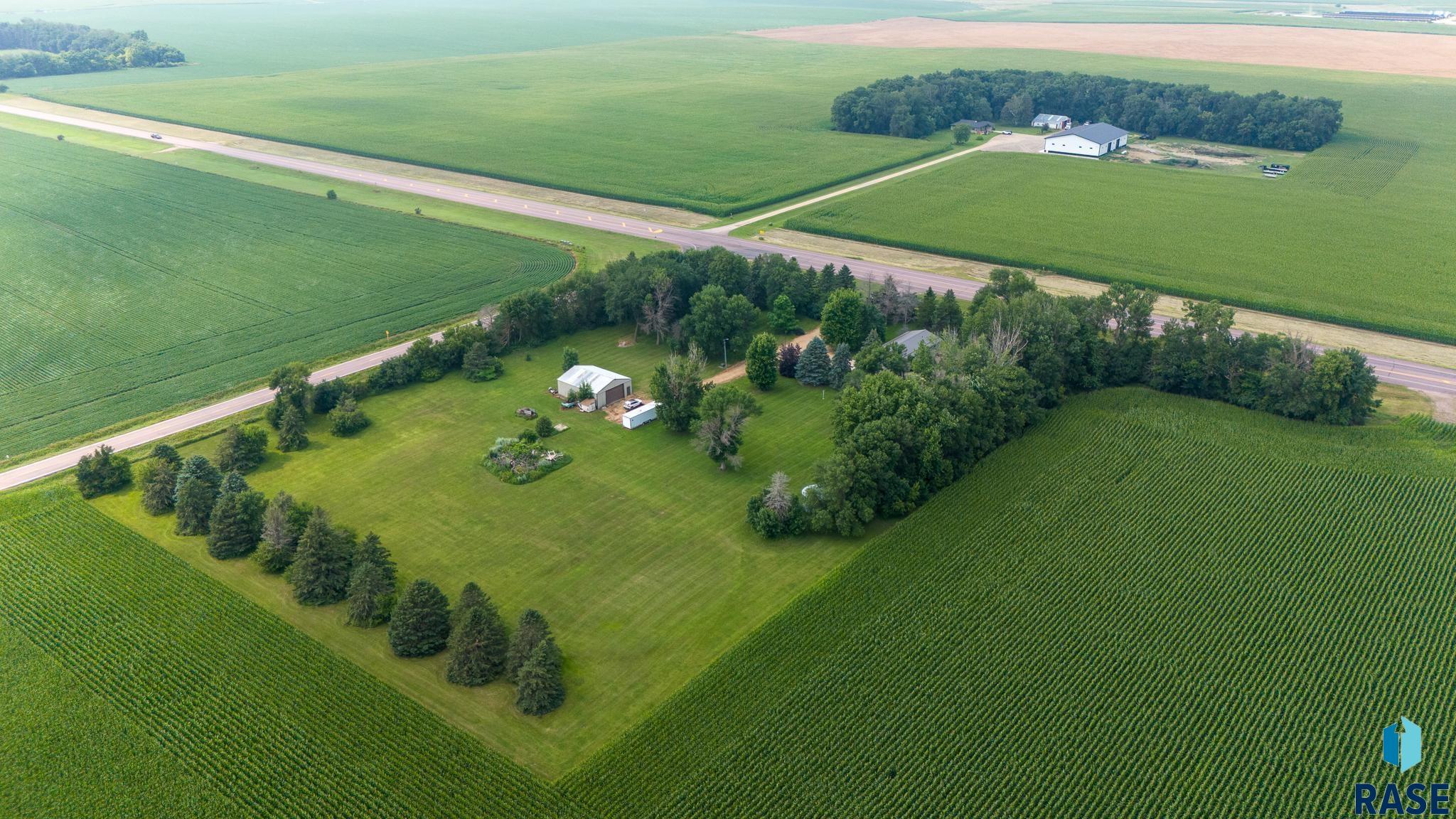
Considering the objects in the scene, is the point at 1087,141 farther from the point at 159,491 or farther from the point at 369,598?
the point at 159,491

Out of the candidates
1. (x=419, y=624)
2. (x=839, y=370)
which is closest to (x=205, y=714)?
(x=419, y=624)

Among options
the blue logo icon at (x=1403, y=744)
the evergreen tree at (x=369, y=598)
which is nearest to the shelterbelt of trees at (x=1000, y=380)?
the evergreen tree at (x=369, y=598)

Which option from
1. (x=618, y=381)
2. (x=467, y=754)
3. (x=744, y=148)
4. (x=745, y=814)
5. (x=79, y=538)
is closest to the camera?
(x=745, y=814)

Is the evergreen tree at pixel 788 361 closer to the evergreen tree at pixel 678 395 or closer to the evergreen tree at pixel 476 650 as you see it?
the evergreen tree at pixel 678 395

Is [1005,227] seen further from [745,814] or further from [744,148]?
[745,814]

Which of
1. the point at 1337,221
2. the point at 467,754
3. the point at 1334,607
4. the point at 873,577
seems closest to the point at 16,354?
the point at 467,754
